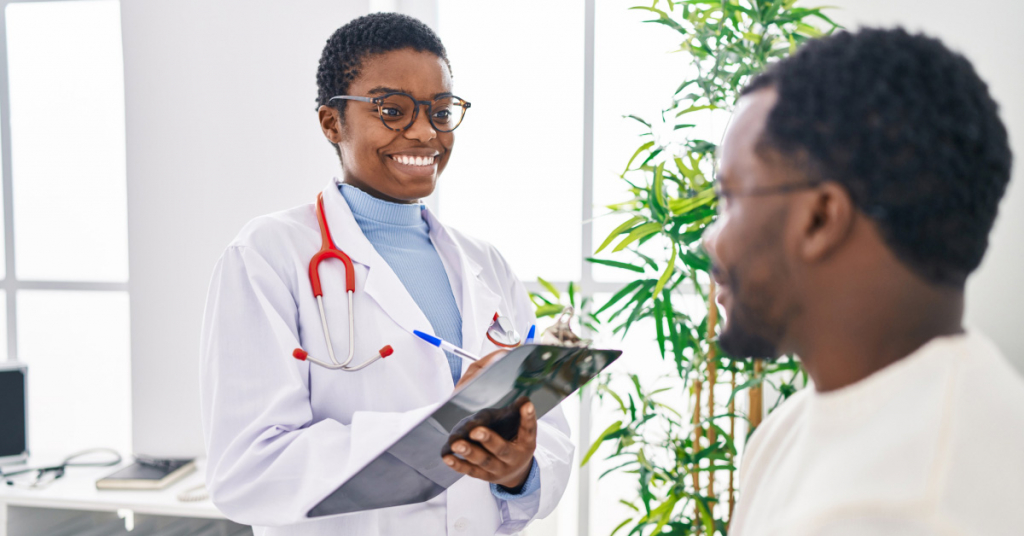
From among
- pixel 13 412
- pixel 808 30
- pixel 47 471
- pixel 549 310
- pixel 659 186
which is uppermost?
pixel 808 30

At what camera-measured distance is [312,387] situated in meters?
1.05

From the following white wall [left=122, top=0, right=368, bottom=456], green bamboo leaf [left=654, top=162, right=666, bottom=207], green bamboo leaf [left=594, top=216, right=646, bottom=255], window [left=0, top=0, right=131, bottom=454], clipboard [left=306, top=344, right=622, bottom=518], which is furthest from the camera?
window [left=0, top=0, right=131, bottom=454]

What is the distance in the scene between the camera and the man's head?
495mm

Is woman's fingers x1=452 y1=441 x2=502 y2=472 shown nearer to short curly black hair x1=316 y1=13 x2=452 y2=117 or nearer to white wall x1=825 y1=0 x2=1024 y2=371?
short curly black hair x1=316 y1=13 x2=452 y2=117

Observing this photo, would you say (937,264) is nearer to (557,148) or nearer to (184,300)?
(557,148)

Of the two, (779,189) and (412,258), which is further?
(412,258)

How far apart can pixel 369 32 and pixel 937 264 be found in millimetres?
984

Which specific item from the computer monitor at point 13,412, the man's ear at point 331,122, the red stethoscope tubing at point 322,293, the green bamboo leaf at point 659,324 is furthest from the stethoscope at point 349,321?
the computer monitor at point 13,412

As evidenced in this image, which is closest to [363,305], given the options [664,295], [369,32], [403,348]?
[403,348]

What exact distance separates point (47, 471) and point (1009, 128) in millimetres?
3178

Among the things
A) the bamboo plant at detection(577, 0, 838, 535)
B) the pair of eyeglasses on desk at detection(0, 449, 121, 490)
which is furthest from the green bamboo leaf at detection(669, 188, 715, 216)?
the pair of eyeglasses on desk at detection(0, 449, 121, 490)

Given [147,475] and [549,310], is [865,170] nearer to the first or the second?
[549,310]

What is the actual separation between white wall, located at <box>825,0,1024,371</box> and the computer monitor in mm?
2921

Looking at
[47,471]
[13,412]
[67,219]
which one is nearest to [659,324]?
[47,471]
